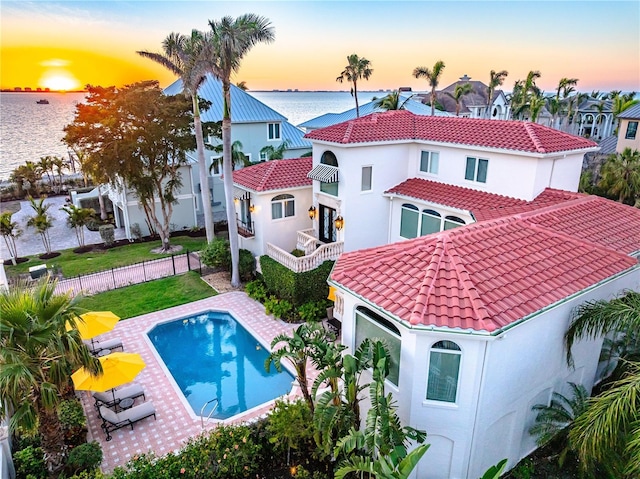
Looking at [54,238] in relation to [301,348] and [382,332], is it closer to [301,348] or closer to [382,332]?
[301,348]

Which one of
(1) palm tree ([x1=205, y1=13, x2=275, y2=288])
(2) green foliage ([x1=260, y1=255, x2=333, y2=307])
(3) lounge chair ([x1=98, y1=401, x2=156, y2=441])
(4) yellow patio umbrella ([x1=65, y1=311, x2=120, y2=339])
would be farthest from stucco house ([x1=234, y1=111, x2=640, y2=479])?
(1) palm tree ([x1=205, y1=13, x2=275, y2=288])

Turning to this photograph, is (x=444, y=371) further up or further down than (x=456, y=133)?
further down

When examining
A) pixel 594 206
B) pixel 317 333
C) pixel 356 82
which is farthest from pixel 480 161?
pixel 356 82

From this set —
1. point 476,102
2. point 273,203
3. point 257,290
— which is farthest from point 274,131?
point 476,102

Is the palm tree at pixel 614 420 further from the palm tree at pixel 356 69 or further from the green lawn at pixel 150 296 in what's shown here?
the palm tree at pixel 356 69

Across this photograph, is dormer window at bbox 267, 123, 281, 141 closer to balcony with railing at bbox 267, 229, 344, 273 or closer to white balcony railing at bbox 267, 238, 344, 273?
balcony with railing at bbox 267, 229, 344, 273
